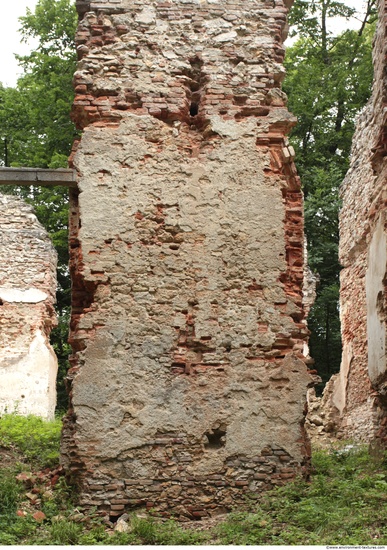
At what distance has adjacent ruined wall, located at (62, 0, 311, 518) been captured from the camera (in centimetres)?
648

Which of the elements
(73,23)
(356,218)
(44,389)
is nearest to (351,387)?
(356,218)

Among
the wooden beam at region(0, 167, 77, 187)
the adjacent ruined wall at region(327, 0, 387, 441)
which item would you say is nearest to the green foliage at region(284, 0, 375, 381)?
the adjacent ruined wall at region(327, 0, 387, 441)

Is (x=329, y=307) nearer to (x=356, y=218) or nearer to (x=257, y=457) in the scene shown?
(x=356, y=218)

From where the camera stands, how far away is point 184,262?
690 cm

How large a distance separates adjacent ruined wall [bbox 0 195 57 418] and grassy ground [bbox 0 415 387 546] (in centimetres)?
669

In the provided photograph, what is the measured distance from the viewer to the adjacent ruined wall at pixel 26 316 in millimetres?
13695

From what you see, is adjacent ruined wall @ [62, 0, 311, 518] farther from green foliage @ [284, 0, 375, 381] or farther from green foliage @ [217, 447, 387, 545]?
green foliage @ [284, 0, 375, 381]

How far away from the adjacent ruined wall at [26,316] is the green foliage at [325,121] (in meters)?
6.33

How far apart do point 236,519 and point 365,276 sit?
18.3ft

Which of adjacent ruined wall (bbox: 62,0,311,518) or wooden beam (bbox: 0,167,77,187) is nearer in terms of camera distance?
adjacent ruined wall (bbox: 62,0,311,518)

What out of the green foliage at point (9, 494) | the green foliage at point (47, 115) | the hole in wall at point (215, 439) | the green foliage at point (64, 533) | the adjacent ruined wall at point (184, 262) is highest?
the green foliage at point (47, 115)

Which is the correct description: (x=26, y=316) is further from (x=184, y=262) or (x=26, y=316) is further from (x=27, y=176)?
(x=184, y=262)

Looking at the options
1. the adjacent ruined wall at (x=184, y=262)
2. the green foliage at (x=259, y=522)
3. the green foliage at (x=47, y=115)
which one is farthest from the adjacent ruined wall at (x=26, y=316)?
the adjacent ruined wall at (x=184, y=262)

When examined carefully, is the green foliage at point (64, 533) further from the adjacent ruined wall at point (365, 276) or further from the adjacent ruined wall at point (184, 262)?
the adjacent ruined wall at point (365, 276)
